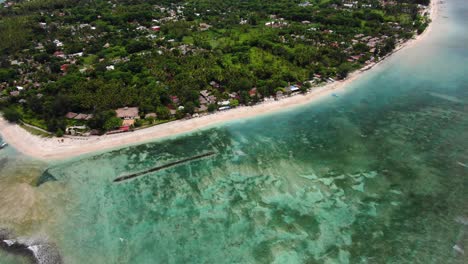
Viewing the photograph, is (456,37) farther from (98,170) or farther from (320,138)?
(98,170)

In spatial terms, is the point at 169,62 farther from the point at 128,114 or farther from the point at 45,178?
the point at 45,178

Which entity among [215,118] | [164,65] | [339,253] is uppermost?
[164,65]

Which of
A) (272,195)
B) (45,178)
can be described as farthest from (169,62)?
(272,195)

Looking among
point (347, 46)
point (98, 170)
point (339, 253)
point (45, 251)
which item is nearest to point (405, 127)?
point (339, 253)

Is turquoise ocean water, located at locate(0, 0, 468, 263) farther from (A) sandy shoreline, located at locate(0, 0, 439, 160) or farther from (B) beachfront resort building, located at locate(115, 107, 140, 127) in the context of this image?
(B) beachfront resort building, located at locate(115, 107, 140, 127)

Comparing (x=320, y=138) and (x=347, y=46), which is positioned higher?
(x=347, y=46)

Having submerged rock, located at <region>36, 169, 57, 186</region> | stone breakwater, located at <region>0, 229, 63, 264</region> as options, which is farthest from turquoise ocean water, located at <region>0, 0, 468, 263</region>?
stone breakwater, located at <region>0, 229, 63, 264</region>
